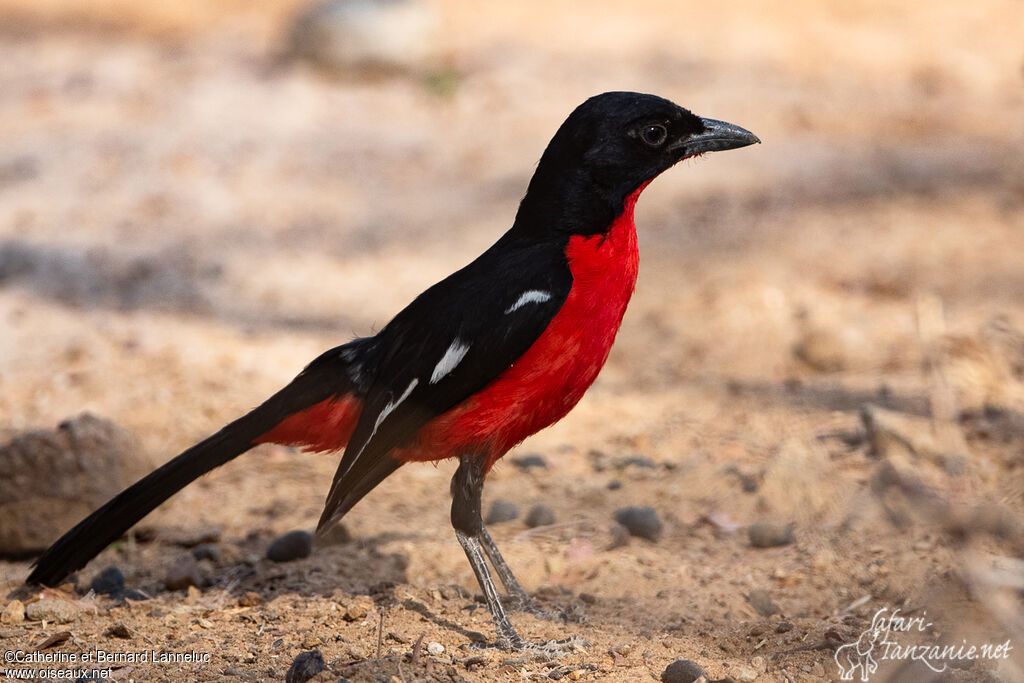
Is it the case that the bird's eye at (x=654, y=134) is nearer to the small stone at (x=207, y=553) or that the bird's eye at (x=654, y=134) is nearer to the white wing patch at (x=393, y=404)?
the white wing patch at (x=393, y=404)

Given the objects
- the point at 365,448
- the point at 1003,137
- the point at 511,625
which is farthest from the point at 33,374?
the point at 1003,137

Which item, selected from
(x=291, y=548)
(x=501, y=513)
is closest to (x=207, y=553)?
(x=291, y=548)

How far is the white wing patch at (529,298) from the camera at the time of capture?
140 inches

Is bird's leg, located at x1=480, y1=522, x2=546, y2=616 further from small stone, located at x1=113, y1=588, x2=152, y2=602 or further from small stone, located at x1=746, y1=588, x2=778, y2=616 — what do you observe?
small stone, located at x1=113, y1=588, x2=152, y2=602

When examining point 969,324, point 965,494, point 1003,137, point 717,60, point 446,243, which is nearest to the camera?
point 965,494

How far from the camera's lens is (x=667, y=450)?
5.53 meters

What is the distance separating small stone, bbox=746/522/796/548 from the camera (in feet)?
14.7

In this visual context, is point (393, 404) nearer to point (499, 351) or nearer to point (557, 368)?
point (499, 351)

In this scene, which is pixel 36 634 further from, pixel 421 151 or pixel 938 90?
pixel 938 90

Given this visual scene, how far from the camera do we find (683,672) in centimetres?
324

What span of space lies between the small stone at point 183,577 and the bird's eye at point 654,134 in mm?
2401

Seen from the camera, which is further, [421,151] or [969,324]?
[421,151]

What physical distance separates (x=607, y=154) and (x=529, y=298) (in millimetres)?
598

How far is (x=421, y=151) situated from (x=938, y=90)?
4564mm
